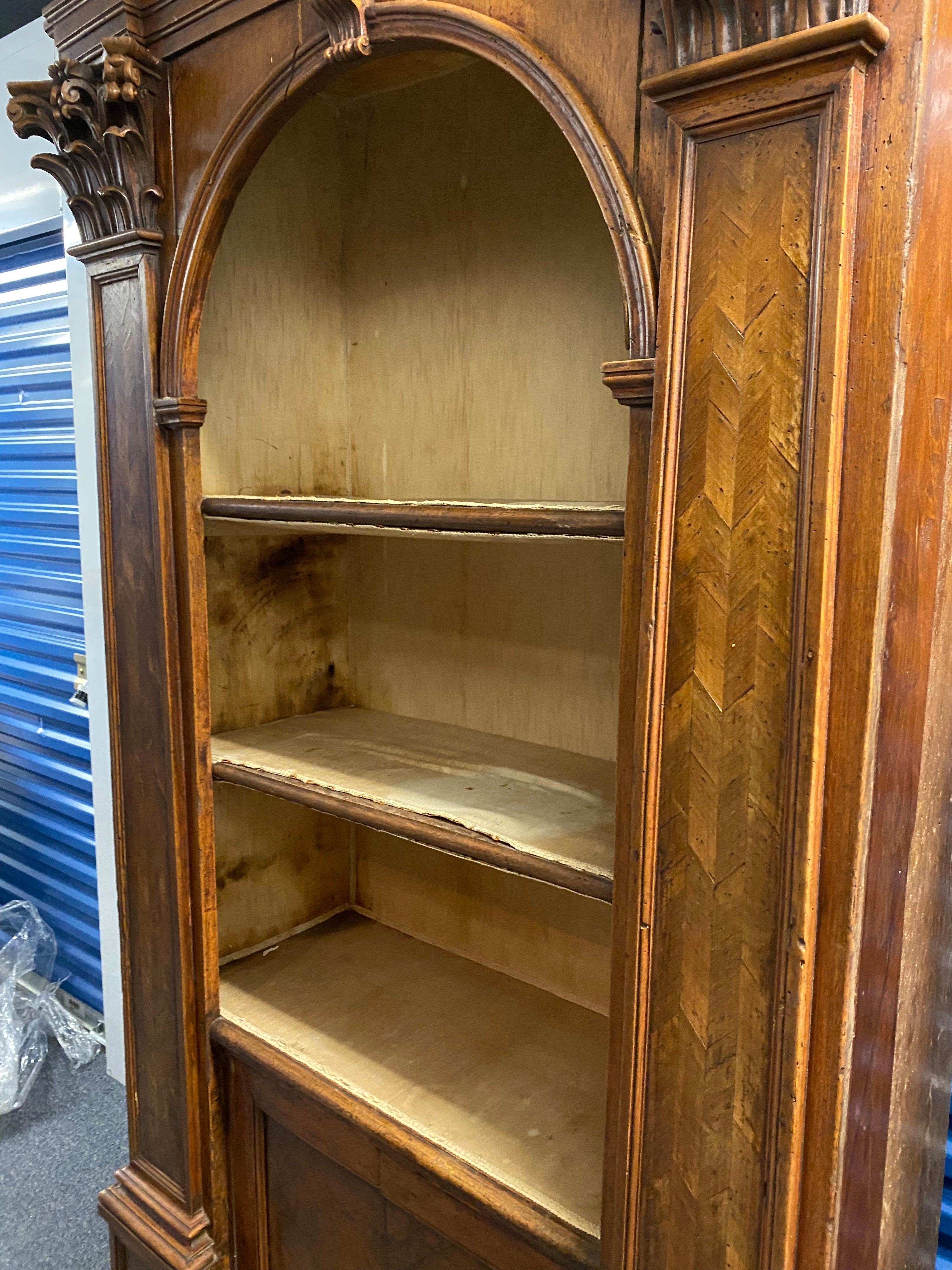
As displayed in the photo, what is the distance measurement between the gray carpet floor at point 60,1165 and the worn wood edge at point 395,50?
1.78 metres

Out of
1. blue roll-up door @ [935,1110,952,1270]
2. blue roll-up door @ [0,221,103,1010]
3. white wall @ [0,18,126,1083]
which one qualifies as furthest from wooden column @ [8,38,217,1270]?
blue roll-up door @ [935,1110,952,1270]

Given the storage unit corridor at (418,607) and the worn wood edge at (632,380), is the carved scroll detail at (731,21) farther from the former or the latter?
the storage unit corridor at (418,607)

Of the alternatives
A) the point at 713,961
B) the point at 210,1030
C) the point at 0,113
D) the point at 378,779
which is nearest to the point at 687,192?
the point at 713,961

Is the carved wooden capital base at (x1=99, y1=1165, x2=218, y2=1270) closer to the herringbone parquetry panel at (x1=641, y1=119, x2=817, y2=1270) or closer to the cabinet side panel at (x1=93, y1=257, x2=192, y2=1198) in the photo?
Answer: the cabinet side panel at (x1=93, y1=257, x2=192, y2=1198)

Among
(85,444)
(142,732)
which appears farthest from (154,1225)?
(85,444)

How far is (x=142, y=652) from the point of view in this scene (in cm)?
144

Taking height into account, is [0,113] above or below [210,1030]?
above

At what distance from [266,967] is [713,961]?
1.03m

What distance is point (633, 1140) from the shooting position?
96 cm

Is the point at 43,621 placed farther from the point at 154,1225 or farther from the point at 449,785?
the point at 449,785

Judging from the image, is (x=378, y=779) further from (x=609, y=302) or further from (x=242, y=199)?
(x=242, y=199)

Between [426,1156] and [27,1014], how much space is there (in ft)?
5.80

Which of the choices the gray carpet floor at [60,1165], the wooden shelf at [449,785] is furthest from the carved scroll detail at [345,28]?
the gray carpet floor at [60,1165]

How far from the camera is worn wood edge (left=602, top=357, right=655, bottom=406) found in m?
0.85
